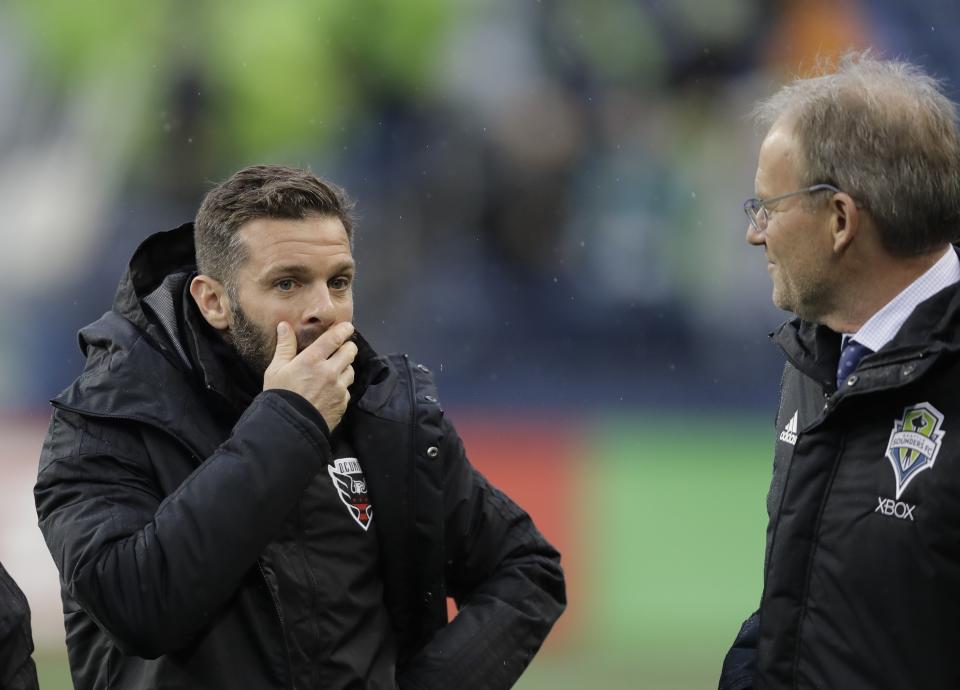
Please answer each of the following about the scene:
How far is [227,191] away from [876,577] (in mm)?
1333

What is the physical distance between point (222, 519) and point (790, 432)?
3.36 ft

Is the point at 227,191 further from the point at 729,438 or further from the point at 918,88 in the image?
the point at 729,438

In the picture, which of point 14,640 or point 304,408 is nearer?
point 14,640

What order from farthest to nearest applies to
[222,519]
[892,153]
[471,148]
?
[471,148], [892,153], [222,519]

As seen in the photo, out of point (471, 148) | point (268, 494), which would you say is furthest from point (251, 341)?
point (471, 148)

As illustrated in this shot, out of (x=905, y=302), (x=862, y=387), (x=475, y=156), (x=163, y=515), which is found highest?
(x=475, y=156)

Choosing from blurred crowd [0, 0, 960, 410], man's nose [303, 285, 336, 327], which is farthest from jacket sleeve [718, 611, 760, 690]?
blurred crowd [0, 0, 960, 410]

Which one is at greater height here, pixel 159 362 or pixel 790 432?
pixel 790 432

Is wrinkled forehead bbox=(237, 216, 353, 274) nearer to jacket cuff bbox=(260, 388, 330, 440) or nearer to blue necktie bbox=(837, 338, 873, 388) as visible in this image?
jacket cuff bbox=(260, 388, 330, 440)

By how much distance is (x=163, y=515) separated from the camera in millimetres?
2309

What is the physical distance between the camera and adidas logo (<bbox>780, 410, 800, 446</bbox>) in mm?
2561

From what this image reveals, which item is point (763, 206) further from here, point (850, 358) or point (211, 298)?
point (211, 298)

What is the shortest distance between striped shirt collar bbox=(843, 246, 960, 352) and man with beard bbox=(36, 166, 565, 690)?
2.58 feet

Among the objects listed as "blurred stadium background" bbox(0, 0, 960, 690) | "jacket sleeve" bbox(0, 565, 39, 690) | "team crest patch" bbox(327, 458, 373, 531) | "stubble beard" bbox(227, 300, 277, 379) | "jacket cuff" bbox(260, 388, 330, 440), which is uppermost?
"blurred stadium background" bbox(0, 0, 960, 690)
